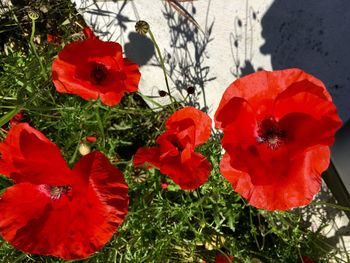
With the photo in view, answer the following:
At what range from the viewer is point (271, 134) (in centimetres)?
181

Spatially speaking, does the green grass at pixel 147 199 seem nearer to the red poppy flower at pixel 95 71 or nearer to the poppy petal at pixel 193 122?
the red poppy flower at pixel 95 71

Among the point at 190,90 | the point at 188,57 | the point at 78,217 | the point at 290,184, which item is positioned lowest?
the point at 78,217

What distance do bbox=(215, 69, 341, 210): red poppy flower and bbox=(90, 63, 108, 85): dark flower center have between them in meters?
0.64

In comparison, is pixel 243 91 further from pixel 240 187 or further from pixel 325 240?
pixel 325 240

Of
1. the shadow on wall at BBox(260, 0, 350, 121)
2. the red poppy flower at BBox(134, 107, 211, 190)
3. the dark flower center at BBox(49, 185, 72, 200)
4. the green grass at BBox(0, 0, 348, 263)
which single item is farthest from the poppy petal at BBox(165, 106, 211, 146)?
the shadow on wall at BBox(260, 0, 350, 121)

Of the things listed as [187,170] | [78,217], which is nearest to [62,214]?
[78,217]

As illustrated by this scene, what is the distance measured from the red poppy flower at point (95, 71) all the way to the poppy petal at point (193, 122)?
0.22 m

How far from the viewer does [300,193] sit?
1.63 m

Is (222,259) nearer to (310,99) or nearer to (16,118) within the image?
(310,99)

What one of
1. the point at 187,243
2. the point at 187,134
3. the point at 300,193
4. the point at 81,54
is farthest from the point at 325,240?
the point at 81,54

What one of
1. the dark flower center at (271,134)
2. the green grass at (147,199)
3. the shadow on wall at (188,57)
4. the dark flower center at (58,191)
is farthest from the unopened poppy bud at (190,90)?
the dark flower center at (58,191)

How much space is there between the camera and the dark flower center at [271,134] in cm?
179

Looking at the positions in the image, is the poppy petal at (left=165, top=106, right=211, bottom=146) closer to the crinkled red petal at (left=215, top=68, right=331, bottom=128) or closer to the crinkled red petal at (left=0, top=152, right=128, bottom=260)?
the crinkled red petal at (left=215, top=68, right=331, bottom=128)

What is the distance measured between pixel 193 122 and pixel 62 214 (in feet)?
1.99
